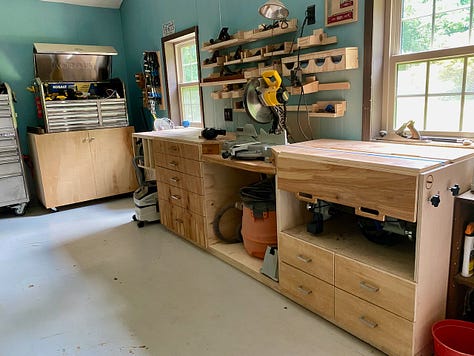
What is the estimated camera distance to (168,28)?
3.94 meters

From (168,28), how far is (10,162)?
2252mm

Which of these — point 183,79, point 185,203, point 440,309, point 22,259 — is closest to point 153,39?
point 183,79

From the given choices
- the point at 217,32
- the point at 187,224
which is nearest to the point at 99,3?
the point at 217,32

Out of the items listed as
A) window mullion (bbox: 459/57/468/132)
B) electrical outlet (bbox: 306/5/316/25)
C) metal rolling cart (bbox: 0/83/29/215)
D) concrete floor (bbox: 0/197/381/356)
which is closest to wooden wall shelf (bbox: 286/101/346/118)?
electrical outlet (bbox: 306/5/316/25)

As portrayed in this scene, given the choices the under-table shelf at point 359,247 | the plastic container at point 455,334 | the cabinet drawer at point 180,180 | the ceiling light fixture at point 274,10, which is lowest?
the plastic container at point 455,334

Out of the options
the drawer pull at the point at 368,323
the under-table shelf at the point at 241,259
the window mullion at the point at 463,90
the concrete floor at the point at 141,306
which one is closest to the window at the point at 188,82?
the concrete floor at the point at 141,306

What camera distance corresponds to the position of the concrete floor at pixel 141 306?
185 centimetres

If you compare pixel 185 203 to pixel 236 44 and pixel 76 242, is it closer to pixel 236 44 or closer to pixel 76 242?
pixel 76 242

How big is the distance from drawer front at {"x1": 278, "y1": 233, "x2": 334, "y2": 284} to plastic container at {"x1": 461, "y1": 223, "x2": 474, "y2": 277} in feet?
1.91

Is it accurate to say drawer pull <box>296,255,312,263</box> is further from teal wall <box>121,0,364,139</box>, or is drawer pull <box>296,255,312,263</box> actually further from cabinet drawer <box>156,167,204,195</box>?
cabinet drawer <box>156,167,204,195</box>

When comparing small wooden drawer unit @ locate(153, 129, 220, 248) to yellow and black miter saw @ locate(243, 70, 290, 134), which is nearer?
yellow and black miter saw @ locate(243, 70, 290, 134)

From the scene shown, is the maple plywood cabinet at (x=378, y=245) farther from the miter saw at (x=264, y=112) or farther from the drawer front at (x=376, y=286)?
the miter saw at (x=264, y=112)

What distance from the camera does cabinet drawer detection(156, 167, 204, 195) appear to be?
2.80 metres

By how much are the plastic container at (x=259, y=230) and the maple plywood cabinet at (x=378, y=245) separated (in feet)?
1.13
